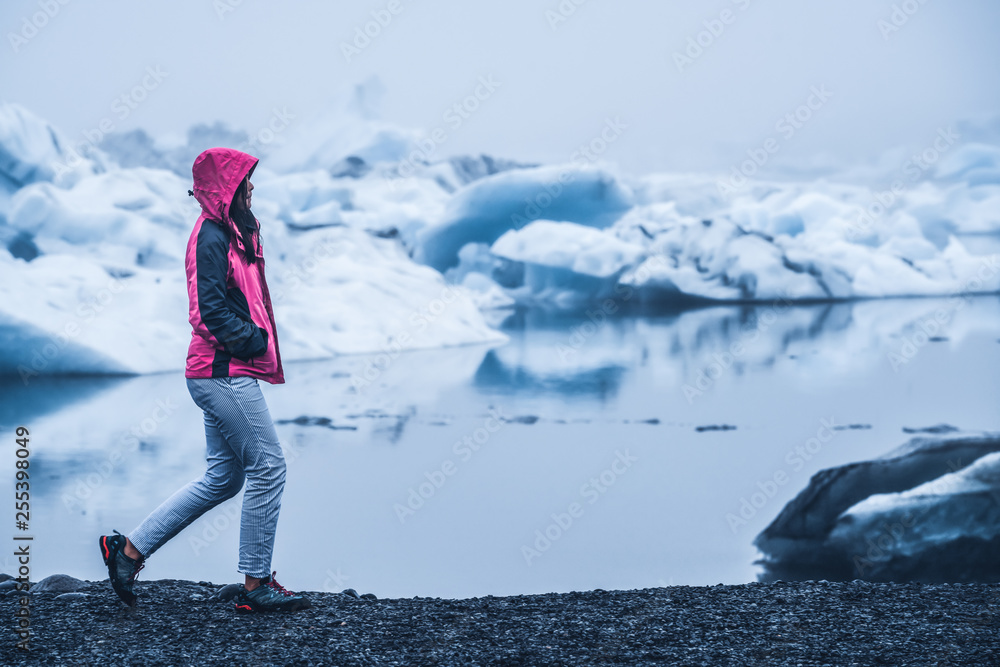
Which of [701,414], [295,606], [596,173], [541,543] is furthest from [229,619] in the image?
[596,173]

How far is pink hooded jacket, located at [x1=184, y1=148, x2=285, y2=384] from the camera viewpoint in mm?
1998

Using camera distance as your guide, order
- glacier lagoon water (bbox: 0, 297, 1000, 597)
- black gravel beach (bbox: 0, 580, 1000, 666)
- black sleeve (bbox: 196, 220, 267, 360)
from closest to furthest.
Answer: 1. black gravel beach (bbox: 0, 580, 1000, 666)
2. black sleeve (bbox: 196, 220, 267, 360)
3. glacier lagoon water (bbox: 0, 297, 1000, 597)

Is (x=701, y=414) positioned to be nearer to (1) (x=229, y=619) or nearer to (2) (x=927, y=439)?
(2) (x=927, y=439)

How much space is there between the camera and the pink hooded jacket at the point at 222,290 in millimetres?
1998

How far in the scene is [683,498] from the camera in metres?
3.66

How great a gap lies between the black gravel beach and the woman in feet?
0.46

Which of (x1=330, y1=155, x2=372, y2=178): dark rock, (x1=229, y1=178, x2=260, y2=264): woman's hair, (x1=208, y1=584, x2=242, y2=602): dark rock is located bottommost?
(x1=208, y1=584, x2=242, y2=602): dark rock

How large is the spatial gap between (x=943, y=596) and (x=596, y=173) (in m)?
2.27

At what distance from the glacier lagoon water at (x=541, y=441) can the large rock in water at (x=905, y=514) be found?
0.08 m

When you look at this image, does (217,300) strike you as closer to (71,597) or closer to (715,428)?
(71,597)

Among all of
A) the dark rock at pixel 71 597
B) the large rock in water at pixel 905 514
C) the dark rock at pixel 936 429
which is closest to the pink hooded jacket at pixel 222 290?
the dark rock at pixel 71 597

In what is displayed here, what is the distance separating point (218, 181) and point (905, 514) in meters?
3.26

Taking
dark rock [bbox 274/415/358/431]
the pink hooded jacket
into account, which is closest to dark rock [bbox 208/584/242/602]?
the pink hooded jacket

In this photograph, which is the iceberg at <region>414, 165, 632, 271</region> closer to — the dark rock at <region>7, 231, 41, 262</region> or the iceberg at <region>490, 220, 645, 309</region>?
the iceberg at <region>490, 220, 645, 309</region>
